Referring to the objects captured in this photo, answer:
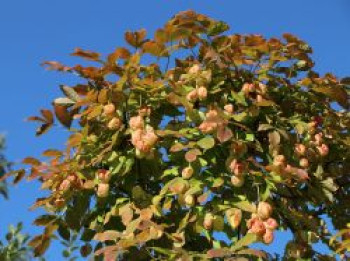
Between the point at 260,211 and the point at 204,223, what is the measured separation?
193 millimetres

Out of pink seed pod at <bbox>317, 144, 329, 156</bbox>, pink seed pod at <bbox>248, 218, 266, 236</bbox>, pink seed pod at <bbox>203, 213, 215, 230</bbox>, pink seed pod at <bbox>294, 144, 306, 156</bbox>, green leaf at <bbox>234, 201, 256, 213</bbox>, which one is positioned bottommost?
pink seed pod at <bbox>248, 218, 266, 236</bbox>

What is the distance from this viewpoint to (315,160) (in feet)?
7.73

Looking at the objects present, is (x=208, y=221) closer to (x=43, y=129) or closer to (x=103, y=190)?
(x=103, y=190)

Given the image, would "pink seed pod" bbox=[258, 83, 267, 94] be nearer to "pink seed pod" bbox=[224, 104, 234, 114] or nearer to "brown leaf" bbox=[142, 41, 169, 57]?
"pink seed pod" bbox=[224, 104, 234, 114]

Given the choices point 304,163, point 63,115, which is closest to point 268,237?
point 304,163

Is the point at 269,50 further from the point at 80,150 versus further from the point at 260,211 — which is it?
the point at 80,150

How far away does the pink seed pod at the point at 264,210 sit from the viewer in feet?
6.41

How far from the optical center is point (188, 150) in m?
2.14

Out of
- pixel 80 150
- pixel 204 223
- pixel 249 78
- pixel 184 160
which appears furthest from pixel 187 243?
pixel 249 78

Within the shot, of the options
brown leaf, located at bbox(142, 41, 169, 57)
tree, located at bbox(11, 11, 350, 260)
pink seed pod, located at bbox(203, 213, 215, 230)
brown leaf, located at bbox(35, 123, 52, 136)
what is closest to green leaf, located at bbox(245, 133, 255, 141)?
tree, located at bbox(11, 11, 350, 260)

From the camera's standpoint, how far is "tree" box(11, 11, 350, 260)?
203 centimetres

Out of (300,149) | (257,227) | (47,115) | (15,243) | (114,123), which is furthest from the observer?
(15,243)

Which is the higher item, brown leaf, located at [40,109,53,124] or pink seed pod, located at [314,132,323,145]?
brown leaf, located at [40,109,53,124]

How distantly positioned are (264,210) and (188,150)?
37 cm
